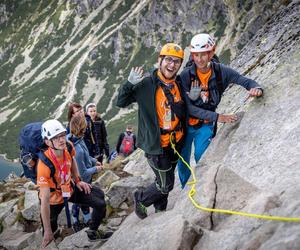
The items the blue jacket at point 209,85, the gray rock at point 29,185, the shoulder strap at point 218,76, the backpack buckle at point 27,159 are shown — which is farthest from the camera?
the gray rock at point 29,185

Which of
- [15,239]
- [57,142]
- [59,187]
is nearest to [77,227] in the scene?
[15,239]

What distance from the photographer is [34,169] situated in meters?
10.5

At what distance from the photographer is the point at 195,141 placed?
33.9 feet

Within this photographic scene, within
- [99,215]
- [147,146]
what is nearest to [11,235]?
[99,215]

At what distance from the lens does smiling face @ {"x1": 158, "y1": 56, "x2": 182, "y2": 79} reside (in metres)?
8.95

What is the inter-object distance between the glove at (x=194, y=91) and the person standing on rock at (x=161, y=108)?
0.79 ft

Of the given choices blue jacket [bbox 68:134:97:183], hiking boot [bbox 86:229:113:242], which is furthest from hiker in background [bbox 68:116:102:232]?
hiking boot [bbox 86:229:113:242]

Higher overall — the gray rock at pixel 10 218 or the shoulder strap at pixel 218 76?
the shoulder strap at pixel 218 76

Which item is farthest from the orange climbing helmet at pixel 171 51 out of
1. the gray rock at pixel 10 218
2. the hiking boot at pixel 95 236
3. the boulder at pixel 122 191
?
the gray rock at pixel 10 218

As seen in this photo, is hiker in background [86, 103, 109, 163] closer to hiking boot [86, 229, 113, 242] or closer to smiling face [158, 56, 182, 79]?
hiking boot [86, 229, 113, 242]

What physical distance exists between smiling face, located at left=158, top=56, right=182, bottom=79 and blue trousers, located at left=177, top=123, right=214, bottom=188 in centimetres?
159

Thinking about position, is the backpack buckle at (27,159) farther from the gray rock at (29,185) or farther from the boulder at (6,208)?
the gray rock at (29,185)

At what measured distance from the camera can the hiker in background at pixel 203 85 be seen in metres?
9.29

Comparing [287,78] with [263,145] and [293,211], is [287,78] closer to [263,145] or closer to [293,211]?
[263,145]
